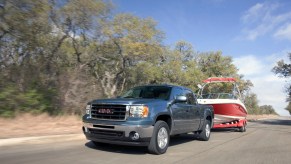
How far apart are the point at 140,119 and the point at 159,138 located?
91cm

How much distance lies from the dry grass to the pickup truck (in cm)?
362

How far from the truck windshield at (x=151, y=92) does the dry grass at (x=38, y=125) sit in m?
3.61

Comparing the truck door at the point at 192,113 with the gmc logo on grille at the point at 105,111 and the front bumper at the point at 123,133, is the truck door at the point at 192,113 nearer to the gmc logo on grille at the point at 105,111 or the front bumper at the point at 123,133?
the front bumper at the point at 123,133

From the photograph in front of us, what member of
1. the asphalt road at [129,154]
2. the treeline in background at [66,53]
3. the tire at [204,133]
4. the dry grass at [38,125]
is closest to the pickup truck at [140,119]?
the asphalt road at [129,154]

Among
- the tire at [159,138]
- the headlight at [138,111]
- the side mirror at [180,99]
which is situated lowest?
the tire at [159,138]

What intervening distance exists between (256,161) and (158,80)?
32282mm

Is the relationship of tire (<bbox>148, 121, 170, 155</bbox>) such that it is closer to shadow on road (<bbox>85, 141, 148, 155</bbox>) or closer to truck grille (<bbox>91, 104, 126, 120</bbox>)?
shadow on road (<bbox>85, 141, 148, 155</bbox>)

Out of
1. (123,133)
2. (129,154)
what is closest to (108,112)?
(123,133)

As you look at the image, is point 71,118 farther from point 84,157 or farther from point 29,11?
point 84,157

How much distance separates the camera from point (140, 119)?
860 centimetres

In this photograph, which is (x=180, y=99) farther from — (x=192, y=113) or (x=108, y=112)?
(x=108, y=112)

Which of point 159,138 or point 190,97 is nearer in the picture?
point 159,138

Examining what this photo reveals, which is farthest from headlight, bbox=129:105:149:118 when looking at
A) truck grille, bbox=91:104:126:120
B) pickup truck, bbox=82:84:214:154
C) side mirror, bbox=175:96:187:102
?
side mirror, bbox=175:96:187:102

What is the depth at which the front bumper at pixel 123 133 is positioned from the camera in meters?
8.50
